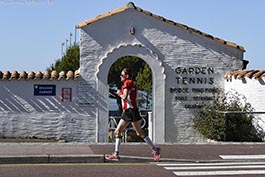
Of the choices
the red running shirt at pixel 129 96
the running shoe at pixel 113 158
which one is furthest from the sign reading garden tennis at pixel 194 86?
the running shoe at pixel 113 158

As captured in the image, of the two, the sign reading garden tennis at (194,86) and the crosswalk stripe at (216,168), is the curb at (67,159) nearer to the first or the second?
the crosswalk stripe at (216,168)

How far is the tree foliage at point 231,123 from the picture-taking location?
19.4 m

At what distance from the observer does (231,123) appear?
63.9 feet

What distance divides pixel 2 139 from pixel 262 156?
9.64 metres

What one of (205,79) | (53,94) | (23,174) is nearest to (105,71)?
(53,94)

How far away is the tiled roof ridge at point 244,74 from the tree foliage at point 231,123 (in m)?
0.71

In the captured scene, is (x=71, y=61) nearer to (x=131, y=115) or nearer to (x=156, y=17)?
(x=156, y=17)

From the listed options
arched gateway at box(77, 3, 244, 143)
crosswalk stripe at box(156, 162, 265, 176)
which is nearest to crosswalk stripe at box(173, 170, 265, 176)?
crosswalk stripe at box(156, 162, 265, 176)

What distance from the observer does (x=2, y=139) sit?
19.9 meters

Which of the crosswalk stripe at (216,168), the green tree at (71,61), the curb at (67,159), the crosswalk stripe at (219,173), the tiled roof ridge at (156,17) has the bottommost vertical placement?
the crosswalk stripe at (219,173)

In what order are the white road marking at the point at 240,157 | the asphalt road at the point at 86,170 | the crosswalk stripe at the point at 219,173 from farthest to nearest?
the white road marking at the point at 240,157
the crosswalk stripe at the point at 219,173
the asphalt road at the point at 86,170

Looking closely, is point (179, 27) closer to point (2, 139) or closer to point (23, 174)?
point (2, 139)

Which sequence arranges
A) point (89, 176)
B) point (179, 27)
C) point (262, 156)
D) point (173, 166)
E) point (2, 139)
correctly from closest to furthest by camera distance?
point (89, 176)
point (173, 166)
point (262, 156)
point (2, 139)
point (179, 27)

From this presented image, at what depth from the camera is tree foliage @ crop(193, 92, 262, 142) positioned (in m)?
19.4
